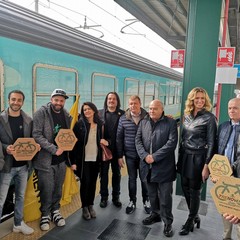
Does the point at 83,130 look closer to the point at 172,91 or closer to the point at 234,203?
the point at 234,203

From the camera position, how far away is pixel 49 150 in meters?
2.77

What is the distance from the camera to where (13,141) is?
8.41 feet

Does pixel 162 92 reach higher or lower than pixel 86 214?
higher

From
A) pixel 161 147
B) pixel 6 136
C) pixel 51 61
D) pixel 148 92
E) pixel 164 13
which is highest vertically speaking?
pixel 164 13

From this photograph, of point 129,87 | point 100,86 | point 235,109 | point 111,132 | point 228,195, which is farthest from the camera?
point 129,87

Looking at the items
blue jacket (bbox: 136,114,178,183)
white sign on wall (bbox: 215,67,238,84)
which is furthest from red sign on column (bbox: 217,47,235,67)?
blue jacket (bbox: 136,114,178,183)

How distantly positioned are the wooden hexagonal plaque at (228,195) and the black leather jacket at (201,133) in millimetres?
859

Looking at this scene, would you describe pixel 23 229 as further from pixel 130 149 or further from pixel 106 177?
pixel 130 149

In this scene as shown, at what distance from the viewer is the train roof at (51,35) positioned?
7.85ft

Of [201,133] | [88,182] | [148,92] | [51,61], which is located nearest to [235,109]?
[201,133]

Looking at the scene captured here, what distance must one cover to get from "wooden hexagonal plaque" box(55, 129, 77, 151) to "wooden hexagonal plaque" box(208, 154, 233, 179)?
60.1 inches

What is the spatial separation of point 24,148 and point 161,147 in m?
1.48

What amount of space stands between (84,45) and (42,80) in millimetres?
931

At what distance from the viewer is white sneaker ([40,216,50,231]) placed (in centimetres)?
297
